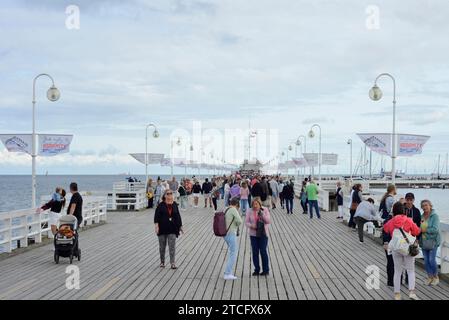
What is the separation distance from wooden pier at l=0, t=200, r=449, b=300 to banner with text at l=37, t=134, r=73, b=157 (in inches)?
114

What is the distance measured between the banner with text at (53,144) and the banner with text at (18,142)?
415 millimetres

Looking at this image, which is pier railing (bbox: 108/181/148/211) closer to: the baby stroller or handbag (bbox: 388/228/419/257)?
the baby stroller

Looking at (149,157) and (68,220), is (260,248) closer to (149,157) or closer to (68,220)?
(68,220)

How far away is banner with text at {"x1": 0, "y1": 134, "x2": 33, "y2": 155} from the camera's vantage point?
18.2m

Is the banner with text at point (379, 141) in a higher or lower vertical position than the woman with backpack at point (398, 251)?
higher

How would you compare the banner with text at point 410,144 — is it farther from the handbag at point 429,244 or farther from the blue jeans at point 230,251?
the blue jeans at point 230,251

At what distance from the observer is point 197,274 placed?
38.4 ft

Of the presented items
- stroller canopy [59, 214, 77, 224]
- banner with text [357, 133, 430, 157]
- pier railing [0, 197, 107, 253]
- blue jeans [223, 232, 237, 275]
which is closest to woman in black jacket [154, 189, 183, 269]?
blue jeans [223, 232, 237, 275]

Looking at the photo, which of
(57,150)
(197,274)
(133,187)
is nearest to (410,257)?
(197,274)

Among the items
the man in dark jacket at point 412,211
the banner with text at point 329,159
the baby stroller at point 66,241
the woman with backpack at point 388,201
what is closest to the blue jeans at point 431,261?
the man in dark jacket at point 412,211

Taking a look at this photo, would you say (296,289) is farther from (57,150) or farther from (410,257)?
(57,150)

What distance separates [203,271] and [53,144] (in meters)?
9.13

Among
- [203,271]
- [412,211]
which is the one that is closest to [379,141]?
[412,211]

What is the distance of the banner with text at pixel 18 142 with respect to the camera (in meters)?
18.2
